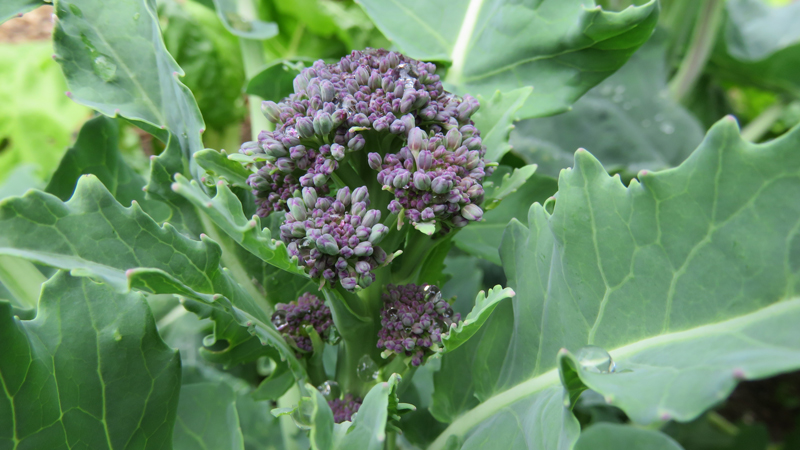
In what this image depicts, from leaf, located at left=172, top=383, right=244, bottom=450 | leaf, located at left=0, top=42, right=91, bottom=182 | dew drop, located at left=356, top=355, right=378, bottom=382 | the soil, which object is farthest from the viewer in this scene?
the soil

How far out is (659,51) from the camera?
4.33 ft

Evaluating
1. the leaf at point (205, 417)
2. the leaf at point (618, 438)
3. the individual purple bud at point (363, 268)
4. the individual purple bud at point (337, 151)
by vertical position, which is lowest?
the leaf at point (205, 417)

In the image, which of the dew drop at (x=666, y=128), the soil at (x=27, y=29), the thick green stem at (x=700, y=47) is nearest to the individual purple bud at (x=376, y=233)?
the dew drop at (x=666, y=128)

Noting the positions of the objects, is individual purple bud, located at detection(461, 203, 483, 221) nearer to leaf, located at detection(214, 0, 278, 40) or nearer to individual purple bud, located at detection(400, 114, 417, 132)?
individual purple bud, located at detection(400, 114, 417, 132)

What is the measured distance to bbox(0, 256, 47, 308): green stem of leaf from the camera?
0.70 metres

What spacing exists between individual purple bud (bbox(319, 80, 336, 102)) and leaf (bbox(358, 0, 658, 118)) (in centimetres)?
25

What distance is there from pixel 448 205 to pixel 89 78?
433mm

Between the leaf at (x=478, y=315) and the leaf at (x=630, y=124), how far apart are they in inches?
32.2

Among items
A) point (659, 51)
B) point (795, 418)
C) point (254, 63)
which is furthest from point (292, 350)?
point (795, 418)

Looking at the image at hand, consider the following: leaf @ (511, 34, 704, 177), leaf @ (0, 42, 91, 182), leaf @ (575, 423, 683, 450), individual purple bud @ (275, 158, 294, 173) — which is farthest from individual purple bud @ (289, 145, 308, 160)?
leaf @ (0, 42, 91, 182)

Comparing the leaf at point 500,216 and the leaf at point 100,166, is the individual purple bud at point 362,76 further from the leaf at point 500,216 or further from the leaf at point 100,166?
the leaf at point 100,166

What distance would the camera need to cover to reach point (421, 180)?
48 centimetres

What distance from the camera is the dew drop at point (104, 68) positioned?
1.99 ft

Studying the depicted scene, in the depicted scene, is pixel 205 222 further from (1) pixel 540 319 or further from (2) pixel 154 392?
(1) pixel 540 319
